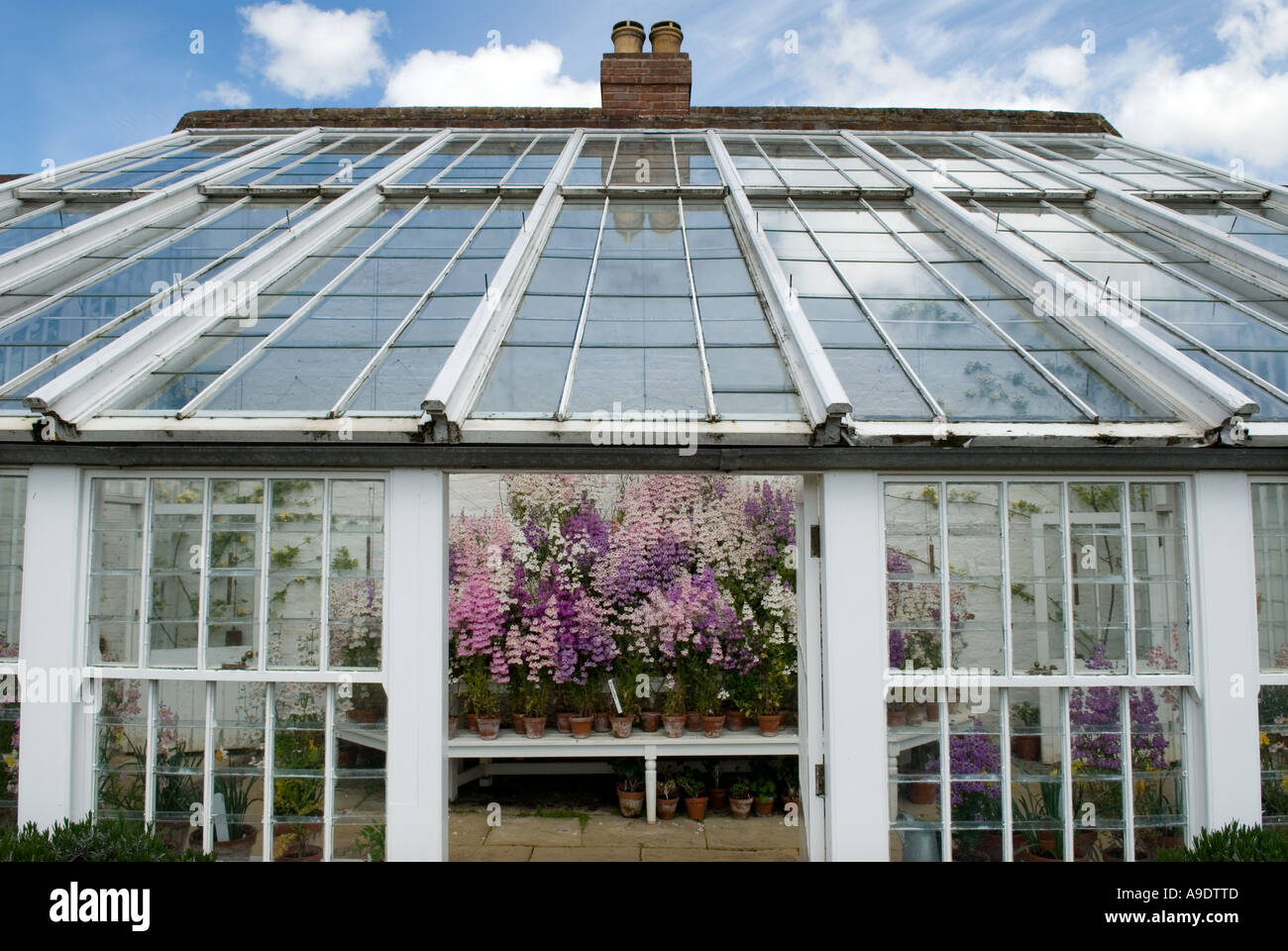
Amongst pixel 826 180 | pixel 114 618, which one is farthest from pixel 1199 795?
pixel 826 180

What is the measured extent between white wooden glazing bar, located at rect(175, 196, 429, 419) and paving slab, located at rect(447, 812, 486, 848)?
400 centimetres

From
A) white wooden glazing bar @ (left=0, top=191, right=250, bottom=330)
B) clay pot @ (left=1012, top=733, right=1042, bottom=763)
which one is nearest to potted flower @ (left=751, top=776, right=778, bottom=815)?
clay pot @ (left=1012, top=733, right=1042, bottom=763)

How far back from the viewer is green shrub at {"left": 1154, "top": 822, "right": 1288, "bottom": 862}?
3336mm

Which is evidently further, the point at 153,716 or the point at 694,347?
the point at 694,347

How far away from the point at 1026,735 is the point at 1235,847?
905 mm

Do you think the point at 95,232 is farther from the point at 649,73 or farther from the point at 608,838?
the point at 649,73

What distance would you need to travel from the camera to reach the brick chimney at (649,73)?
1009 centimetres

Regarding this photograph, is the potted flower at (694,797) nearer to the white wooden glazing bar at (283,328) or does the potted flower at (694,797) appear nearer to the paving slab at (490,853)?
the paving slab at (490,853)

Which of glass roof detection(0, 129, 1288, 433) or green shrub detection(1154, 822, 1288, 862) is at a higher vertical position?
glass roof detection(0, 129, 1288, 433)

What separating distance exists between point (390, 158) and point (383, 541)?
5.98 meters

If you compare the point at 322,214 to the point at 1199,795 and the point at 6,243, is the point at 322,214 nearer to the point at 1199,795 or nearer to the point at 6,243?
the point at 6,243

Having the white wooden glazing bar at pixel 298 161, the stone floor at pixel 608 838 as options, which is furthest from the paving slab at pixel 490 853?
the white wooden glazing bar at pixel 298 161

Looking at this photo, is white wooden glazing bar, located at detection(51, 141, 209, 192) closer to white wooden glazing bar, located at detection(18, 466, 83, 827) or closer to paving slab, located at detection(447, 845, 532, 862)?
white wooden glazing bar, located at detection(18, 466, 83, 827)

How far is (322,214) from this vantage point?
5980 mm
